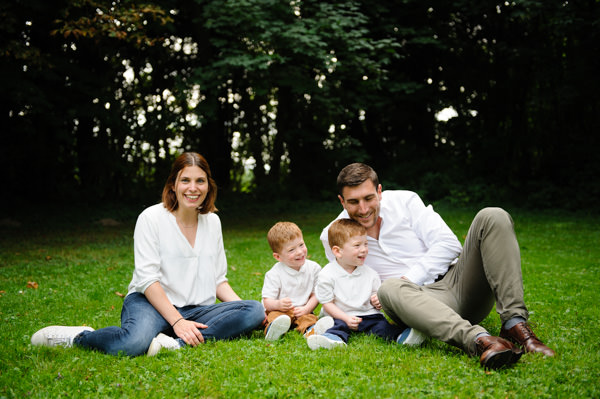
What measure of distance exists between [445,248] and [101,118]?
13.1 meters

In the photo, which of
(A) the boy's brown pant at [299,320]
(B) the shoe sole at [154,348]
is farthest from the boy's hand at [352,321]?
(B) the shoe sole at [154,348]

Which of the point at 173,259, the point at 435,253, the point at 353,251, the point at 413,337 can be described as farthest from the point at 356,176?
the point at 173,259

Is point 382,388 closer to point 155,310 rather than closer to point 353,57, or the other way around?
point 155,310

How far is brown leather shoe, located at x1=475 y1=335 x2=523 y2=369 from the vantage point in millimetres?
3057

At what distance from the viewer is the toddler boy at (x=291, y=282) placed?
430 cm

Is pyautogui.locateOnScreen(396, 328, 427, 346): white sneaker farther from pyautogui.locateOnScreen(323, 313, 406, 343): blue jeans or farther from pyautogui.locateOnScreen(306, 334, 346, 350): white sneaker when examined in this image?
pyautogui.locateOnScreen(306, 334, 346, 350): white sneaker

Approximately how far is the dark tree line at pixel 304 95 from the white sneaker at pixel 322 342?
28.8 ft

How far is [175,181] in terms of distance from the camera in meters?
4.13

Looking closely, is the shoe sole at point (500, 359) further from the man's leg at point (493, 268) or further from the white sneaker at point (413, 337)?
the white sneaker at point (413, 337)

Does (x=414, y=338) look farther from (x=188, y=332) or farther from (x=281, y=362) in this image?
(x=188, y=332)

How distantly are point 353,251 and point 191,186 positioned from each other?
1384mm

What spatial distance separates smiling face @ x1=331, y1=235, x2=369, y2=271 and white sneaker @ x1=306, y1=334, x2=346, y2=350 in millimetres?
638

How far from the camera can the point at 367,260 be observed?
14.3 feet

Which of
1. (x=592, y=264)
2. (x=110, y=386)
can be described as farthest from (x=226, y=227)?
(x=110, y=386)
